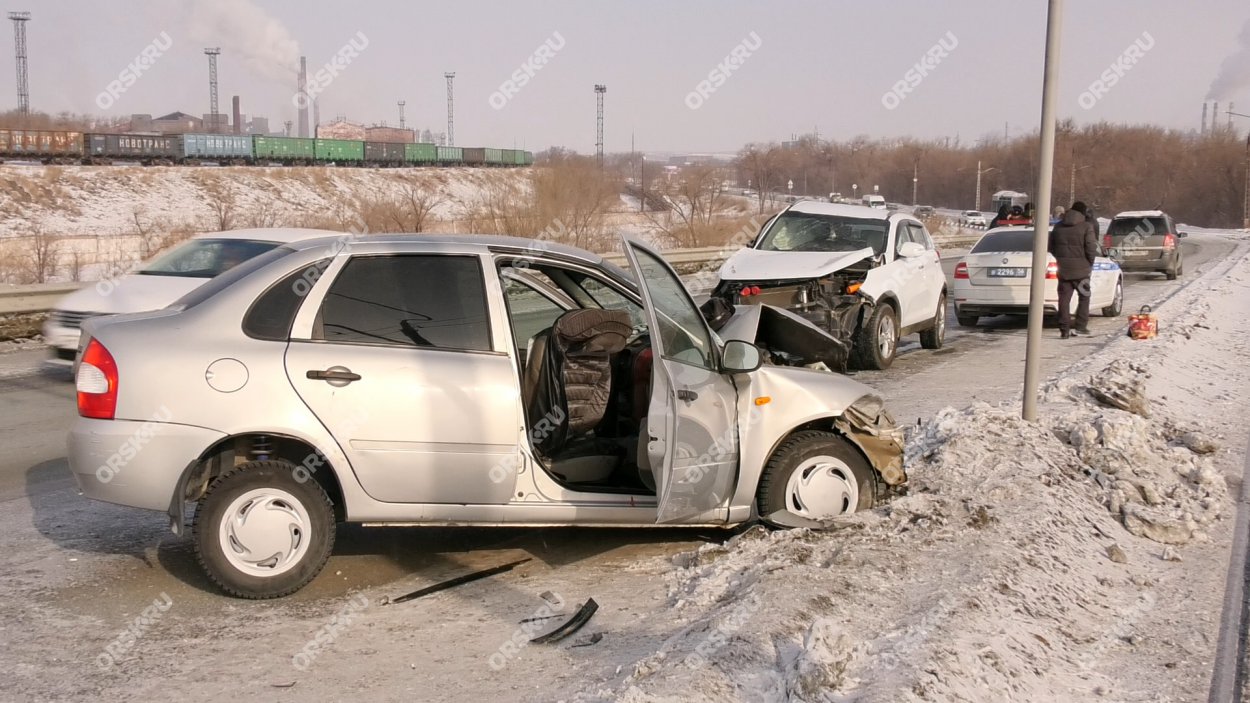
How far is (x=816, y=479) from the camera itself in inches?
236

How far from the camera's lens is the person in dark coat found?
49.1 feet

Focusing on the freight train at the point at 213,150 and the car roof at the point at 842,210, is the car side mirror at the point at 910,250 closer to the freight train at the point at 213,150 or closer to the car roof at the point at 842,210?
the car roof at the point at 842,210

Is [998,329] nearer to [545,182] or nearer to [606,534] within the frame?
[606,534]

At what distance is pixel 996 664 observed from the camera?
434 centimetres

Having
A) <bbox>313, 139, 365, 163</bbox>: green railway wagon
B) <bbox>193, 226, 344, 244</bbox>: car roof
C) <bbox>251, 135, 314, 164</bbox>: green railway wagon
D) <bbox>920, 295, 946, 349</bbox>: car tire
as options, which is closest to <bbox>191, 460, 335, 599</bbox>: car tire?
<bbox>193, 226, 344, 244</bbox>: car roof

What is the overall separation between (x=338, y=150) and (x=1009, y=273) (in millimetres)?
76760

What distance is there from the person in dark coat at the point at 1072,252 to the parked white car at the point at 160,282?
32.2ft

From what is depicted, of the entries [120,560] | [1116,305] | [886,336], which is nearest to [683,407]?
[120,560]

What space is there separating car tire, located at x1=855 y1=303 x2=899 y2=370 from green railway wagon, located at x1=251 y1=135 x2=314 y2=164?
73272 millimetres

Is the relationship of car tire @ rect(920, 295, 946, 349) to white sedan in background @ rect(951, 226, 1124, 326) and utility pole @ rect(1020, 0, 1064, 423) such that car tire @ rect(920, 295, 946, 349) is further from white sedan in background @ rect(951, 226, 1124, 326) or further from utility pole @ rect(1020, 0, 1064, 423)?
utility pole @ rect(1020, 0, 1064, 423)

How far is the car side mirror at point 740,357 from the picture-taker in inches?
217

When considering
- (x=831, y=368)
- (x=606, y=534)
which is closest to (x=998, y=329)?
(x=831, y=368)

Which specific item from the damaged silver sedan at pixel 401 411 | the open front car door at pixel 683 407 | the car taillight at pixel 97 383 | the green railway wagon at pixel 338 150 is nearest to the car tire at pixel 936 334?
the damaged silver sedan at pixel 401 411

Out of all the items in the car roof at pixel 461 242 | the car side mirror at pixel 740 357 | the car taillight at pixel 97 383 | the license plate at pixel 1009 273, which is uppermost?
the car roof at pixel 461 242
